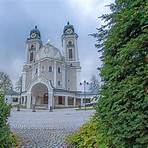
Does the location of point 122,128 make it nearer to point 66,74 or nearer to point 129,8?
point 129,8

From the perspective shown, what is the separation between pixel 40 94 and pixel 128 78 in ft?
171

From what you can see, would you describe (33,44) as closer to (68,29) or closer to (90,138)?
(68,29)

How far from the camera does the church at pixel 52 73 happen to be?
173 ft

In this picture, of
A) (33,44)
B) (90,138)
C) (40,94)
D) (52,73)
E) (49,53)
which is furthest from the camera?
(33,44)

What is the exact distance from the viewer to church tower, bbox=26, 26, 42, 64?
207 ft

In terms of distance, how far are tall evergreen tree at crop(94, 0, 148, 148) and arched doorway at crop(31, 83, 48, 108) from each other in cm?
4937

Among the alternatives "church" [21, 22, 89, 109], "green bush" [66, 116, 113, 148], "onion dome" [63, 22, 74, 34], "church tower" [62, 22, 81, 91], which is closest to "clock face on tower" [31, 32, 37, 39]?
"church" [21, 22, 89, 109]

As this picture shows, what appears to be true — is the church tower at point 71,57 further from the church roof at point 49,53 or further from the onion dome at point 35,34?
the onion dome at point 35,34

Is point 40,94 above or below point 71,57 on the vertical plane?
below

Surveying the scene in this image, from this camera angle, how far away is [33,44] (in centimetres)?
6475

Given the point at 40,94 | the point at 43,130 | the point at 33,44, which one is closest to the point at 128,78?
the point at 43,130

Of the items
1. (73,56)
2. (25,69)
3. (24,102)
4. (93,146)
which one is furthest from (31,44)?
(93,146)

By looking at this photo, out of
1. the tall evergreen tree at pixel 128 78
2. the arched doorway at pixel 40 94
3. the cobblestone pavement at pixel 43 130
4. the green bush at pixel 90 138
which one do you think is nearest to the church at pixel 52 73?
the arched doorway at pixel 40 94

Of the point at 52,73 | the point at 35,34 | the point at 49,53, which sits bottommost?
the point at 52,73
